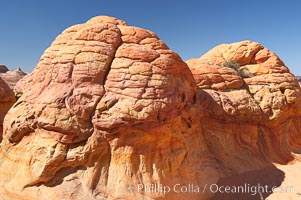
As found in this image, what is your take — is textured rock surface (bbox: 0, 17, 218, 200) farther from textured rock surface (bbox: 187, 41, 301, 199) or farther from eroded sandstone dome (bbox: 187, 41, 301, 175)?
eroded sandstone dome (bbox: 187, 41, 301, 175)

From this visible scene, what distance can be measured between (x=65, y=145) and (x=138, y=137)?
1.86 m

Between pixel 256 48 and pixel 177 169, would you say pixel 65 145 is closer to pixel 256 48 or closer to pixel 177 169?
pixel 177 169

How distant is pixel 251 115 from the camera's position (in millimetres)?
9820

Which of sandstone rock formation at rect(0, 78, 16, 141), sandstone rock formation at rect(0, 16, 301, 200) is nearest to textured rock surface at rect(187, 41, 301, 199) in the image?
sandstone rock formation at rect(0, 16, 301, 200)

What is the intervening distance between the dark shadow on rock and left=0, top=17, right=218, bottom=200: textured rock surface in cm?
120

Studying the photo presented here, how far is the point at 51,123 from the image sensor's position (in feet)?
20.4

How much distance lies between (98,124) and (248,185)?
553 cm

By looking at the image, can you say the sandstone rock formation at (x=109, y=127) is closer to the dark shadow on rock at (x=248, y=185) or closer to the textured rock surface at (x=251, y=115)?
the dark shadow on rock at (x=248, y=185)

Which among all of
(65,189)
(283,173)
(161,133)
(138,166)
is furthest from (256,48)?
(65,189)

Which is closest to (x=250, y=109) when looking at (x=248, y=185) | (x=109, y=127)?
(x=248, y=185)

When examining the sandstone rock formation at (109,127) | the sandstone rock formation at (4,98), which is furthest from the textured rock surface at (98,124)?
the sandstone rock formation at (4,98)

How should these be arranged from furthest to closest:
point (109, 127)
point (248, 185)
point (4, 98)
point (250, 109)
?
point (4, 98) < point (250, 109) < point (248, 185) < point (109, 127)

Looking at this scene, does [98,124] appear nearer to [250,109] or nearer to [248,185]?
[248,185]

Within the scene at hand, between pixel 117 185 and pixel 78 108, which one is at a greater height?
pixel 78 108
